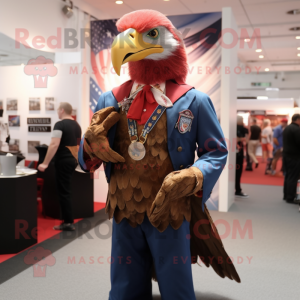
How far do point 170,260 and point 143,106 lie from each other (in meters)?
0.71

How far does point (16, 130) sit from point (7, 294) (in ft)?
10.5

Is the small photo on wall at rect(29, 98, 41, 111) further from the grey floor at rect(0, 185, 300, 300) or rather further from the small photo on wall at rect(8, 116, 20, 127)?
the grey floor at rect(0, 185, 300, 300)

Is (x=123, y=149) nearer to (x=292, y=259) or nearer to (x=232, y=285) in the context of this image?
(x=232, y=285)

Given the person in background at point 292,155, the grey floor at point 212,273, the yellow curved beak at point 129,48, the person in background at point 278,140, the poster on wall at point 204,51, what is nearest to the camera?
the yellow curved beak at point 129,48

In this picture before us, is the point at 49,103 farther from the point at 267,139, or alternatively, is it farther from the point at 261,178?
the point at 267,139

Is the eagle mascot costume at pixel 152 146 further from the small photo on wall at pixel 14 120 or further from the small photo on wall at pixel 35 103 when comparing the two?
the small photo on wall at pixel 14 120

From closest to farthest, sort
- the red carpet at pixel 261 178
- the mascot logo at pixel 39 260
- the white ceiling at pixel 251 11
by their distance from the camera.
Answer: the mascot logo at pixel 39 260
the white ceiling at pixel 251 11
the red carpet at pixel 261 178

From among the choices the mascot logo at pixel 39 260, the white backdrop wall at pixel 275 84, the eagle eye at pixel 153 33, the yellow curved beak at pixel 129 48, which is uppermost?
the white backdrop wall at pixel 275 84

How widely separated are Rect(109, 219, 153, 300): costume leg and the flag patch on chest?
497mm

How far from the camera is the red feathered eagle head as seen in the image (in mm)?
1497

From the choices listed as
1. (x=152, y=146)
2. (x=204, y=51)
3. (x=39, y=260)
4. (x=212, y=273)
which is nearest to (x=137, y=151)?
(x=152, y=146)

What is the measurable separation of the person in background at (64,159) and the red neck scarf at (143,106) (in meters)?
2.47

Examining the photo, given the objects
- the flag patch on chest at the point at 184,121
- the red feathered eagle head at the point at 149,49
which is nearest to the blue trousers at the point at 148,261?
the flag patch on chest at the point at 184,121

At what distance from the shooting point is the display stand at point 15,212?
3221 mm
